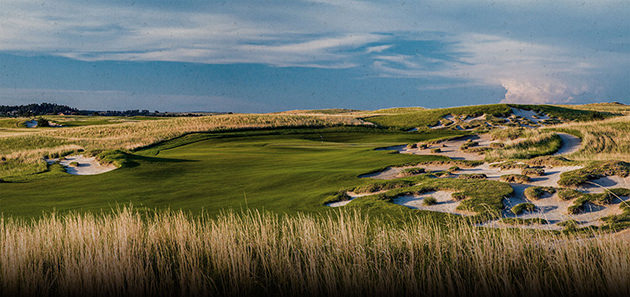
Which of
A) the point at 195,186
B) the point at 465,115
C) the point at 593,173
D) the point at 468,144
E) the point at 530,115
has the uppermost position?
the point at 465,115

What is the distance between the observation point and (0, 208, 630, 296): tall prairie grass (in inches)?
205

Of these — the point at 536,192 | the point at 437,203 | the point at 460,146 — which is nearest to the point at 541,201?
the point at 536,192

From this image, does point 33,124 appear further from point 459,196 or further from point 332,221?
point 332,221

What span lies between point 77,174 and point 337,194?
53.1ft

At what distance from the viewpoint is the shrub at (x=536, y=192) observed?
12.2 meters

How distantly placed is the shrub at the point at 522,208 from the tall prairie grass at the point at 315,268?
4.75 metres

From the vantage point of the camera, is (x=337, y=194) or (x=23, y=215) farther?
(x=337, y=194)

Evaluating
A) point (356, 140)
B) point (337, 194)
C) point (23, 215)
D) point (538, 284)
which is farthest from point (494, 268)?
point (356, 140)

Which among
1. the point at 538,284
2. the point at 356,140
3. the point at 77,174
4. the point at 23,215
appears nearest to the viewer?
the point at 538,284

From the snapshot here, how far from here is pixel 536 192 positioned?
40.5 ft

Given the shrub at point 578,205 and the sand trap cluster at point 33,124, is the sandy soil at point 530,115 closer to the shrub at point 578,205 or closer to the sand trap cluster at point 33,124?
the shrub at point 578,205

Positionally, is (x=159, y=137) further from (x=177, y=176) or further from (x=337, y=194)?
(x=337, y=194)

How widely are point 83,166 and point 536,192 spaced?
80.0 feet

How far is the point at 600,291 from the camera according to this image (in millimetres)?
5152
